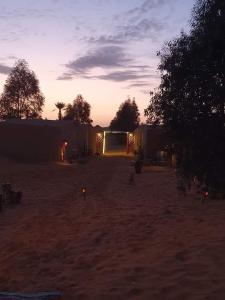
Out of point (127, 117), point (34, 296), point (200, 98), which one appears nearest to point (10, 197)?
point (34, 296)

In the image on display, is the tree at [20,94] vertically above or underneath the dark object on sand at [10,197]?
above

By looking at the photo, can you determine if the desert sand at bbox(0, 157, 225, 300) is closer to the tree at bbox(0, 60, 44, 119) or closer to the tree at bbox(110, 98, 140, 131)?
the tree at bbox(0, 60, 44, 119)

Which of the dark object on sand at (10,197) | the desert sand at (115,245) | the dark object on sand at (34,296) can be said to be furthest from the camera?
the dark object on sand at (10,197)

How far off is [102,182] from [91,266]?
15.8 m

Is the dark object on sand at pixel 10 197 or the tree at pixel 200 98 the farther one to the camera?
the dark object on sand at pixel 10 197

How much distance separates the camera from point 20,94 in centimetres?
6241

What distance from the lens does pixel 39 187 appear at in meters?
24.1

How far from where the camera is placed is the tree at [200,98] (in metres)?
7.62

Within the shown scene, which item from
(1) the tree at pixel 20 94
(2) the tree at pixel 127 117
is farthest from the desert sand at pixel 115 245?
(2) the tree at pixel 127 117

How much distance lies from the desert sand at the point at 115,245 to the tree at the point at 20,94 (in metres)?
40.8

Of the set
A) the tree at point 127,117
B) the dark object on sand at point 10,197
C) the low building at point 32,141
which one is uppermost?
the tree at point 127,117

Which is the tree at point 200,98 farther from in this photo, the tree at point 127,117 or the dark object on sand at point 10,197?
the tree at point 127,117

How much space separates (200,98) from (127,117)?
289 ft

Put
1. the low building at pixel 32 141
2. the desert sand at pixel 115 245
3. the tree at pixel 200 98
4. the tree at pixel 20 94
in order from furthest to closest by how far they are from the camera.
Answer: the tree at pixel 20 94, the low building at pixel 32 141, the desert sand at pixel 115 245, the tree at pixel 200 98
